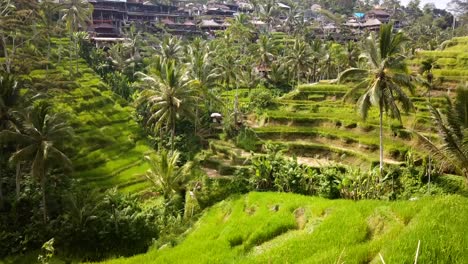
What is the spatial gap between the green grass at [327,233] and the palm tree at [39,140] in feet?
24.8

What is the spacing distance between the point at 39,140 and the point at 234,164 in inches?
566

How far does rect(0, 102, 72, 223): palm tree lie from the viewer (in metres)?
21.2

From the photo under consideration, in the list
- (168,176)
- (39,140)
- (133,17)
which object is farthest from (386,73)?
(133,17)

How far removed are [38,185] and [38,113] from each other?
23.2 feet

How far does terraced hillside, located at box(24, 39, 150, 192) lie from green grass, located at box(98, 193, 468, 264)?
12.6 meters

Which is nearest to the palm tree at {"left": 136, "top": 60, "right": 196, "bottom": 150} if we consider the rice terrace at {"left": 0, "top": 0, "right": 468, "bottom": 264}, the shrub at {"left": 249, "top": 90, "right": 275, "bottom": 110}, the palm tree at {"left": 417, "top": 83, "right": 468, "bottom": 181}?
the rice terrace at {"left": 0, "top": 0, "right": 468, "bottom": 264}

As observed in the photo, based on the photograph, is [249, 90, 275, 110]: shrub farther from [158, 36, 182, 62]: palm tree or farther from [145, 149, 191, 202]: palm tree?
[145, 149, 191, 202]: palm tree

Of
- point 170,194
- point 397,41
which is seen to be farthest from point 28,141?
point 397,41

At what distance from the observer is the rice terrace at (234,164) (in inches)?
449

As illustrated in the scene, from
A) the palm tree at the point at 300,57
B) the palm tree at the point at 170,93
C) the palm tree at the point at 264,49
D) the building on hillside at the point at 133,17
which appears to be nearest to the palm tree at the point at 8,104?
the palm tree at the point at 170,93

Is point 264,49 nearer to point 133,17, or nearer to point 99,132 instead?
point 99,132

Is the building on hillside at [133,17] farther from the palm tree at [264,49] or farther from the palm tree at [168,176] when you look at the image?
the palm tree at [168,176]

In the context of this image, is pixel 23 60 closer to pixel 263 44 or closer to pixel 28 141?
pixel 28 141

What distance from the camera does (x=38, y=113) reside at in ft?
71.4
